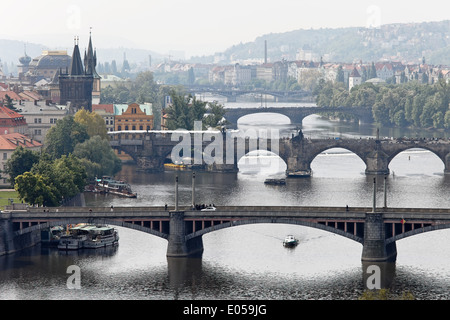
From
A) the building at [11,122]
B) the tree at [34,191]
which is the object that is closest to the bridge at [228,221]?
the tree at [34,191]

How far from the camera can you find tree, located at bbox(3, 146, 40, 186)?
141 meters

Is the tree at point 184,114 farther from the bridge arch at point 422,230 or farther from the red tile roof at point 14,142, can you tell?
the bridge arch at point 422,230

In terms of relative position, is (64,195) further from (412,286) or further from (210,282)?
(412,286)

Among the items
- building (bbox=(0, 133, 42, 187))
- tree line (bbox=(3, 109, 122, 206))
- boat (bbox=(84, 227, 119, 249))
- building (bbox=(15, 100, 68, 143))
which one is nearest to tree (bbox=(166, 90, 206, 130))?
tree line (bbox=(3, 109, 122, 206))

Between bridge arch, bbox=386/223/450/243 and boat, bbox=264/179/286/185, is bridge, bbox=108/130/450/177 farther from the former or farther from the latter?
bridge arch, bbox=386/223/450/243

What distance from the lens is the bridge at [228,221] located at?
10600 cm

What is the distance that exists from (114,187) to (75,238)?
3981cm

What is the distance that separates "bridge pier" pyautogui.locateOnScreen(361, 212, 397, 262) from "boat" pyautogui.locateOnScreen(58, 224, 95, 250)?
26624 mm

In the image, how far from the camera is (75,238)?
11588 cm

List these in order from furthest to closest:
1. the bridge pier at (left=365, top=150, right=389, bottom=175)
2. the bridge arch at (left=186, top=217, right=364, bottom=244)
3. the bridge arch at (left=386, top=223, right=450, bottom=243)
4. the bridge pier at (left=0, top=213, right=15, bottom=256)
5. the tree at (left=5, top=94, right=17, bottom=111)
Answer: the tree at (left=5, top=94, right=17, bottom=111), the bridge pier at (left=365, top=150, right=389, bottom=175), the bridge pier at (left=0, top=213, right=15, bottom=256), the bridge arch at (left=186, top=217, right=364, bottom=244), the bridge arch at (left=386, top=223, right=450, bottom=243)

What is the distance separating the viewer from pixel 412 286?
9819 cm

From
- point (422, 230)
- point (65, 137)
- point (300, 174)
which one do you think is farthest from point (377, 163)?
point (422, 230)

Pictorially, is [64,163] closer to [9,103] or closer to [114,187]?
[114,187]
